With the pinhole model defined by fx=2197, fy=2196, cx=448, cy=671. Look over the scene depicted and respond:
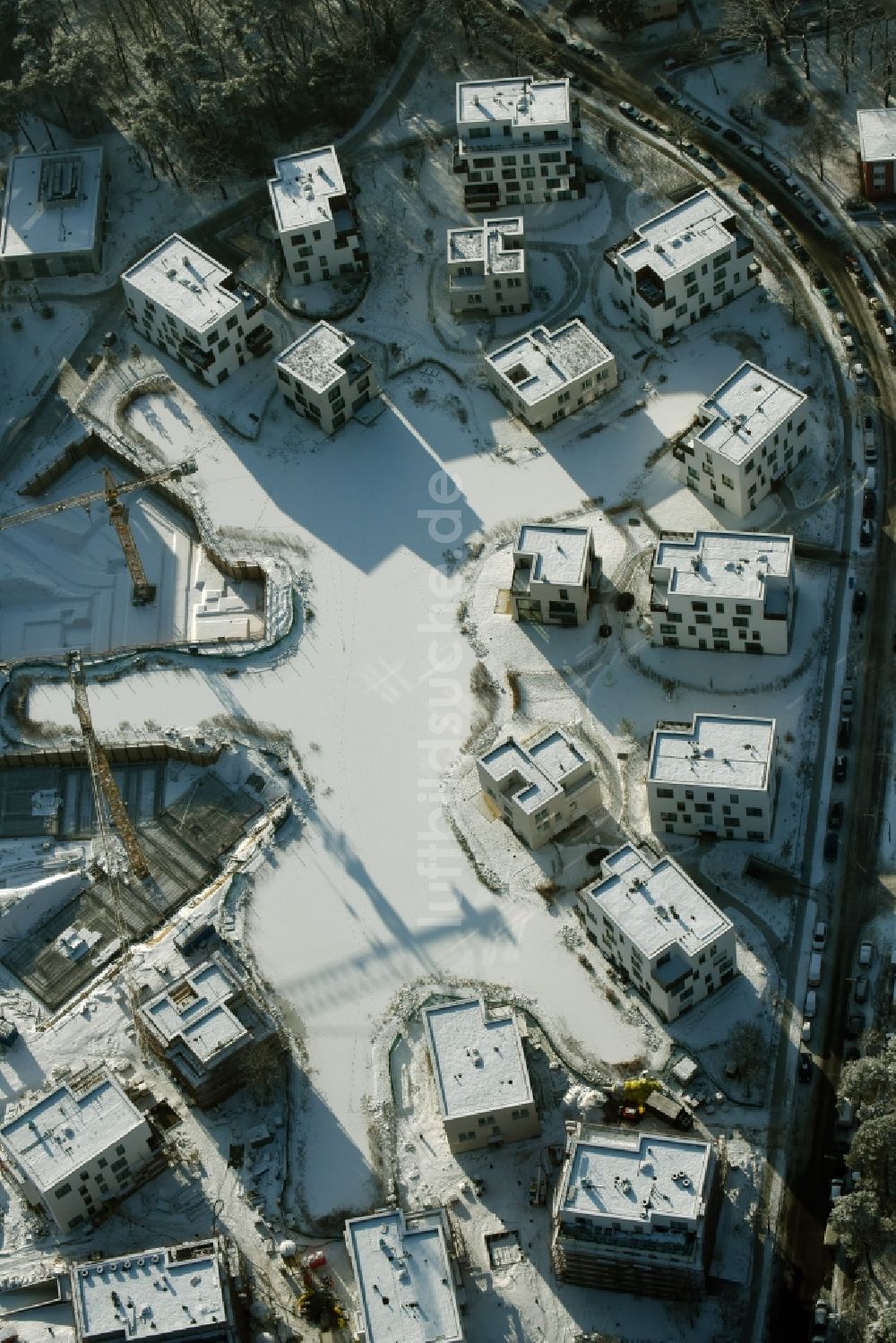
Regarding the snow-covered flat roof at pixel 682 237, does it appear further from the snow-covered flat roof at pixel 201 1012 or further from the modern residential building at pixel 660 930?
the snow-covered flat roof at pixel 201 1012

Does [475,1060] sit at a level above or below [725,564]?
below

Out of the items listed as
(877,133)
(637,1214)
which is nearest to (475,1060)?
(637,1214)

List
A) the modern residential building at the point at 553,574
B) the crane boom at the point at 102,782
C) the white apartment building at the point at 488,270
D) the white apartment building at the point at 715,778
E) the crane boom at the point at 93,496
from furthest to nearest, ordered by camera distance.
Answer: the white apartment building at the point at 488,270, the crane boom at the point at 93,496, the modern residential building at the point at 553,574, the crane boom at the point at 102,782, the white apartment building at the point at 715,778

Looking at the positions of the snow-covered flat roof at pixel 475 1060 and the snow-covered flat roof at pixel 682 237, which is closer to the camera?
the snow-covered flat roof at pixel 475 1060

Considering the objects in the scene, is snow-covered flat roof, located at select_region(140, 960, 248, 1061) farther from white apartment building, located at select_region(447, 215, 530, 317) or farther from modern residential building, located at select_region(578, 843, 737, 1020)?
white apartment building, located at select_region(447, 215, 530, 317)

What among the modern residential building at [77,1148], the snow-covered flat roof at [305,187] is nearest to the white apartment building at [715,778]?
the modern residential building at [77,1148]

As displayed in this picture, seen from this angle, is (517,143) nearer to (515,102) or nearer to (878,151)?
(515,102)

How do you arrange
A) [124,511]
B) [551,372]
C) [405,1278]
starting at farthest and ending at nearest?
[551,372] → [124,511] → [405,1278]

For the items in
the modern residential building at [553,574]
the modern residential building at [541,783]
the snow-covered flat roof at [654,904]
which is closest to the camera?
the snow-covered flat roof at [654,904]
